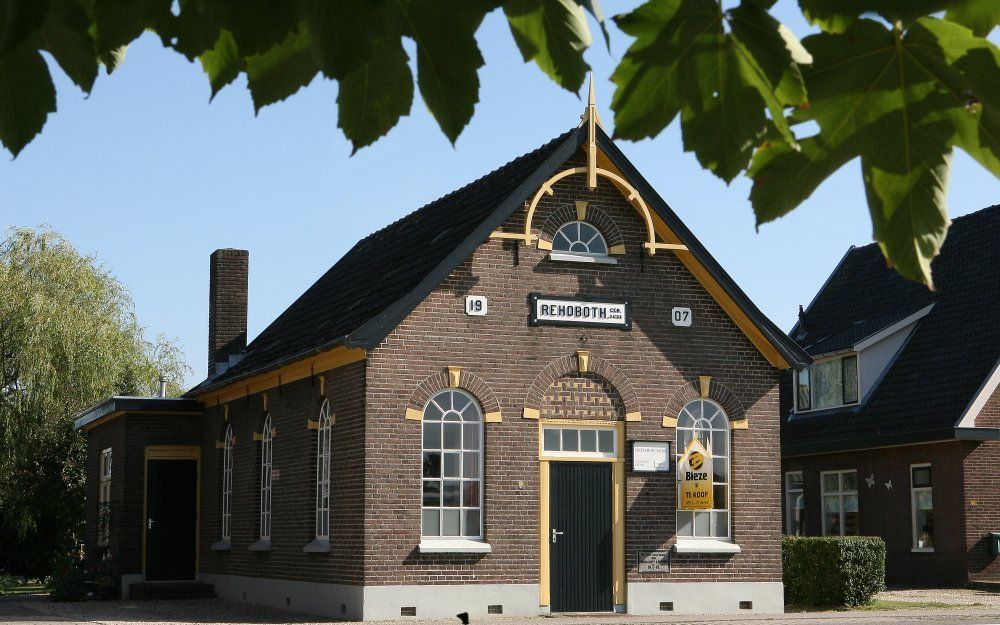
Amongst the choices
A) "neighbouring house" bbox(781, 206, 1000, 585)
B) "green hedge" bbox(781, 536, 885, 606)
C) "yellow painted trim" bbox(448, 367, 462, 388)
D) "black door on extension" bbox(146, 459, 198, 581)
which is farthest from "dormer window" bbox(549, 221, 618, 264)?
"black door on extension" bbox(146, 459, 198, 581)

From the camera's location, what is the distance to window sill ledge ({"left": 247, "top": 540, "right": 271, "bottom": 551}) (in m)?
22.2

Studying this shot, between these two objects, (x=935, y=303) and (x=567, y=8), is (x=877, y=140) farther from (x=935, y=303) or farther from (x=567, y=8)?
(x=935, y=303)

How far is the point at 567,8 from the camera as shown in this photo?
1.74 meters

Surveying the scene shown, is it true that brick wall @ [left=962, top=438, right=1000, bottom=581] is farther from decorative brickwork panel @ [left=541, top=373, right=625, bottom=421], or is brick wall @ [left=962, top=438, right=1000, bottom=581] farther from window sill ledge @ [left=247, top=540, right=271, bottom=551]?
window sill ledge @ [left=247, top=540, right=271, bottom=551]

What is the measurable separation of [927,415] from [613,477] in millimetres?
9900

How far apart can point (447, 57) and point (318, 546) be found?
18.7m

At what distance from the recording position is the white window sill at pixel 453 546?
1862cm

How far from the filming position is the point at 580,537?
1980 centimetres

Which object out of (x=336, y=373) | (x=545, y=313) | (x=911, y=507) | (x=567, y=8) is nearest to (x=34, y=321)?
(x=336, y=373)

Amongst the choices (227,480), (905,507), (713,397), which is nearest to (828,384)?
(905,507)

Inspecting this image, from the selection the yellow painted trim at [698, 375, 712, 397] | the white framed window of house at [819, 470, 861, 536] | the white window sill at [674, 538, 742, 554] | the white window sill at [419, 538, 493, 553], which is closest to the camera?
the white window sill at [419, 538, 493, 553]

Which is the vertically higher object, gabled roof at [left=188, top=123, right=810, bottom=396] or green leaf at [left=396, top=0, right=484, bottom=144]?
gabled roof at [left=188, top=123, right=810, bottom=396]

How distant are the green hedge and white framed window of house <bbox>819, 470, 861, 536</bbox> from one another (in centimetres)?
703

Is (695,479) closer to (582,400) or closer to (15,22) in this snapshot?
(582,400)
